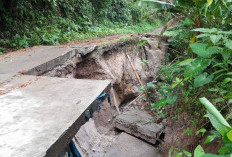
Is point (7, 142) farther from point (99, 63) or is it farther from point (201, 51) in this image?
point (99, 63)

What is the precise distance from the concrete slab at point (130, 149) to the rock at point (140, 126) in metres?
0.11

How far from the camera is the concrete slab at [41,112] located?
773mm

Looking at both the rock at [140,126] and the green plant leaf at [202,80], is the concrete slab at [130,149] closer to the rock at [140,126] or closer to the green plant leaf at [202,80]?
the rock at [140,126]

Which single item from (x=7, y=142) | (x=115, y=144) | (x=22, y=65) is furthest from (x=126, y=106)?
(x=7, y=142)

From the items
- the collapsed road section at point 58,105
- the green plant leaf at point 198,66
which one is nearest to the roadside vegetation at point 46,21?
the collapsed road section at point 58,105

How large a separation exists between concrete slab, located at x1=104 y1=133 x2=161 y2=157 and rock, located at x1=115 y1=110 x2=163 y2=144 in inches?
4.2

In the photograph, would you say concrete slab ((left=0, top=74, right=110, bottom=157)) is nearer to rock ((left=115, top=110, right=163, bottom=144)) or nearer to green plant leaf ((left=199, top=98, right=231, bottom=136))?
green plant leaf ((left=199, top=98, right=231, bottom=136))

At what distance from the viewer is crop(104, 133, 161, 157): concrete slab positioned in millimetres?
2373

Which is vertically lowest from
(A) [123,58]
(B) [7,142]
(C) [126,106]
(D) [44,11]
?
(C) [126,106]

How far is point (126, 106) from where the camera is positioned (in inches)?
158

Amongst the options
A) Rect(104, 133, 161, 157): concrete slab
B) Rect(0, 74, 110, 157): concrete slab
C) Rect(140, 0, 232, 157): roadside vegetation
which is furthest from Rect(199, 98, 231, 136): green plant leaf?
Rect(104, 133, 161, 157): concrete slab

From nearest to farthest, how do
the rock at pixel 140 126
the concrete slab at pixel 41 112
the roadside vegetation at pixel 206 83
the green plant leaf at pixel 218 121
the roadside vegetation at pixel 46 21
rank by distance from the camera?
the green plant leaf at pixel 218 121 < the concrete slab at pixel 41 112 < the roadside vegetation at pixel 206 83 < the rock at pixel 140 126 < the roadside vegetation at pixel 46 21

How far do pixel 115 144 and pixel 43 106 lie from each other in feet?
5.62

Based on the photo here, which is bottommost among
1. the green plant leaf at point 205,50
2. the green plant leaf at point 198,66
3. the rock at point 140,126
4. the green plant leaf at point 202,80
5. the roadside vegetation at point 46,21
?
the rock at point 140,126
